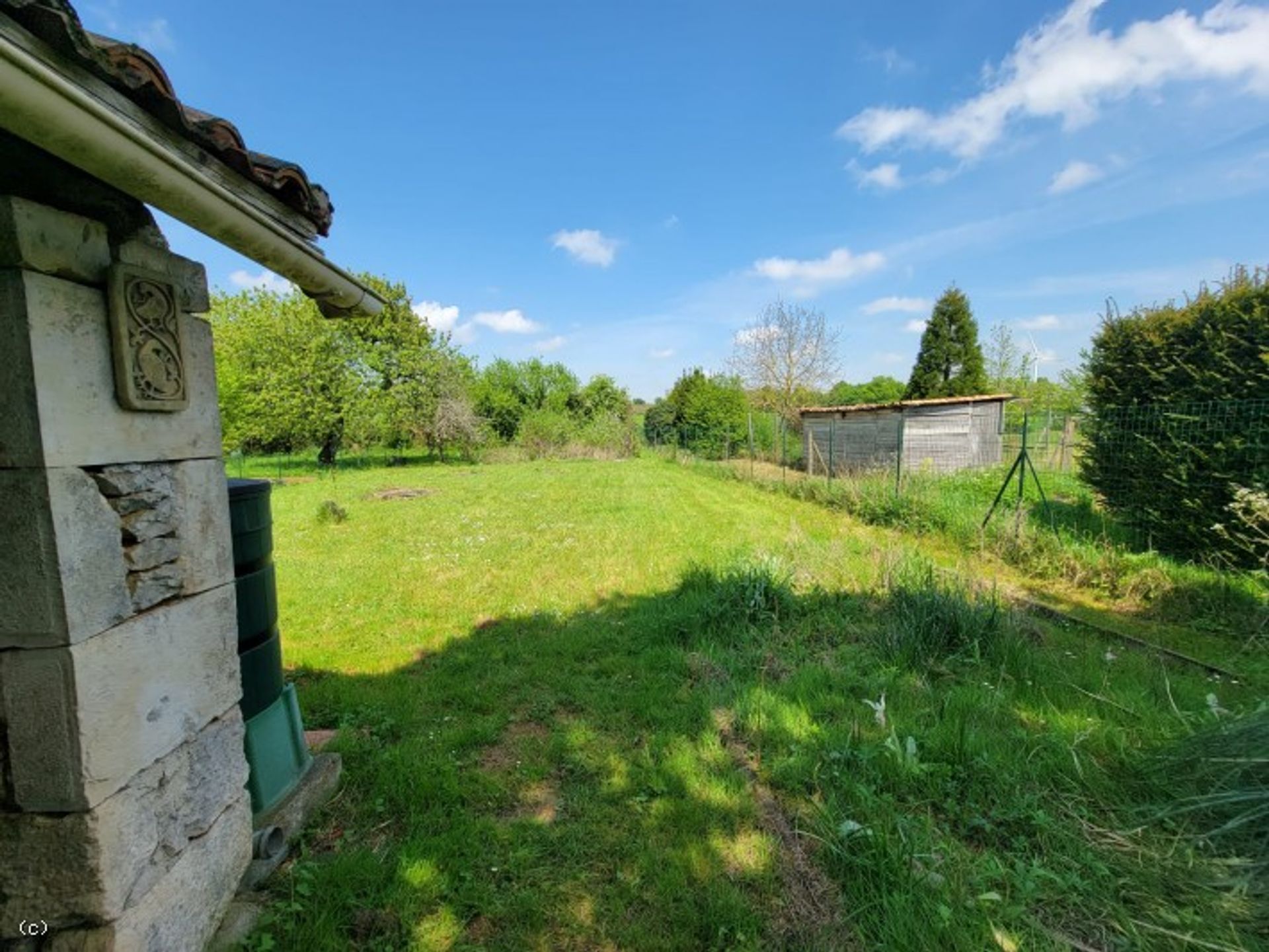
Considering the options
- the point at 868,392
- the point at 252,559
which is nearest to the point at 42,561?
the point at 252,559

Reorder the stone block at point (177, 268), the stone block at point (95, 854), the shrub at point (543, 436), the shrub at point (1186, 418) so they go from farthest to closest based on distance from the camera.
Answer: the shrub at point (543, 436) → the shrub at point (1186, 418) → the stone block at point (177, 268) → the stone block at point (95, 854)

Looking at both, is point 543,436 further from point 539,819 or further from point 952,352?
point 539,819

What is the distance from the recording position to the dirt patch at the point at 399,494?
48.4 feet

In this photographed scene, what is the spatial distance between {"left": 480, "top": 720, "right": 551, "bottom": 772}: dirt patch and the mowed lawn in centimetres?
2

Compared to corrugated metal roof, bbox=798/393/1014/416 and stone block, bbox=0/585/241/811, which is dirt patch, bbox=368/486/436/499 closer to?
corrugated metal roof, bbox=798/393/1014/416

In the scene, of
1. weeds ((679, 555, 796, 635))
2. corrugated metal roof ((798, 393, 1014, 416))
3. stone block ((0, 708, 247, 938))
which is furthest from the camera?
corrugated metal roof ((798, 393, 1014, 416))

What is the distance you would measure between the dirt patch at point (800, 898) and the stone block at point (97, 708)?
2.25 meters

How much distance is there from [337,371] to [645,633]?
2394cm

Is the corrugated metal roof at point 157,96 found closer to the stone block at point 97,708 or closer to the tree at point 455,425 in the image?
the stone block at point 97,708

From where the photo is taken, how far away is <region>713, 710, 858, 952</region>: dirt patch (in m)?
2.03

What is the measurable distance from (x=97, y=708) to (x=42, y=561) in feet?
1.47

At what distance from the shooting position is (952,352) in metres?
22.6

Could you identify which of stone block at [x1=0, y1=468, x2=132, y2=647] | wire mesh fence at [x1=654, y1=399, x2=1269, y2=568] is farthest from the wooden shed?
stone block at [x1=0, y1=468, x2=132, y2=647]

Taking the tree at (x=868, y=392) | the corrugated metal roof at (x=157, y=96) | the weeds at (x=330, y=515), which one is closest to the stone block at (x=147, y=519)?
the corrugated metal roof at (x=157, y=96)
